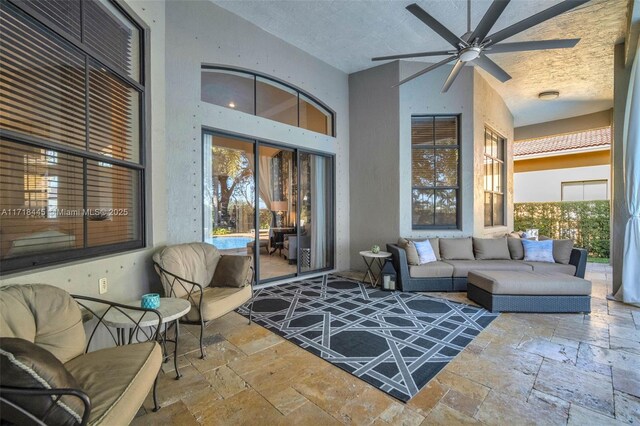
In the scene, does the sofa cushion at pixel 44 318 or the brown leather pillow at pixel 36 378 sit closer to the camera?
the brown leather pillow at pixel 36 378

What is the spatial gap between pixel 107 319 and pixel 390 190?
15.0 feet

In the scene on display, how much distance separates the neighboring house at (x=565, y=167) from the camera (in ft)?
27.7

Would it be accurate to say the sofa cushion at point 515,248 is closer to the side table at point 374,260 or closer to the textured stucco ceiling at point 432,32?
the side table at point 374,260

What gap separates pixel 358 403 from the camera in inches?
72.7

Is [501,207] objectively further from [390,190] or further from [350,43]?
[350,43]

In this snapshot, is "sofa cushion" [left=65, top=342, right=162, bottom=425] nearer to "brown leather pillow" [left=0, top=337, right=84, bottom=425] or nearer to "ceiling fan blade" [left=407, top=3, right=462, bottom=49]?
"brown leather pillow" [left=0, top=337, right=84, bottom=425]

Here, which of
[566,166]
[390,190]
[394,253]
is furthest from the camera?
[566,166]

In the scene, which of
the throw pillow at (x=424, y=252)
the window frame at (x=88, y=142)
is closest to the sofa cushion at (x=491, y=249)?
the throw pillow at (x=424, y=252)

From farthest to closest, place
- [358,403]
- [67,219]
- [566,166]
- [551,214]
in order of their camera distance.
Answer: [566,166] → [551,214] → [67,219] → [358,403]

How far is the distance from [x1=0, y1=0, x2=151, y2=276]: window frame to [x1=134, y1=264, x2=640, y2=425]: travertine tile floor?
1147 millimetres

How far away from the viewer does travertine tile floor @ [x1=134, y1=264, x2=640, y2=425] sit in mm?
1726

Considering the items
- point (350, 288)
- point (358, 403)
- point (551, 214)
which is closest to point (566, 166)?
point (551, 214)

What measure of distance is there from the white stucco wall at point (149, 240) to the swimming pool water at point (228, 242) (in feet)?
3.56

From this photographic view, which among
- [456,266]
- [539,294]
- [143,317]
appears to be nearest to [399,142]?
[456,266]
